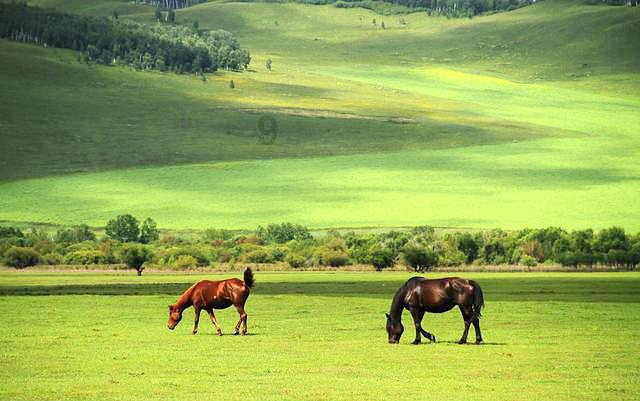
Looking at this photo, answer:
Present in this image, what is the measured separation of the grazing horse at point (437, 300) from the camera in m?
28.0

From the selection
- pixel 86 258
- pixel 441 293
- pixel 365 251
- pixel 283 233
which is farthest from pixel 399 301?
pixel 283 233

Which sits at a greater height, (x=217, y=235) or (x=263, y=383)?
(x=263, y=383)

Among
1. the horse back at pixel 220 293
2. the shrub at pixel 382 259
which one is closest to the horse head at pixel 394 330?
the horse back at pixel 220 293

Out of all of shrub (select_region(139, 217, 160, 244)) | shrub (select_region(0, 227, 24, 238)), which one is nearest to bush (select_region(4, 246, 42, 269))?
shrub (select_region(0, 227, 24, 238))

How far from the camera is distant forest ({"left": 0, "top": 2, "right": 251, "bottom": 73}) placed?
575 ft

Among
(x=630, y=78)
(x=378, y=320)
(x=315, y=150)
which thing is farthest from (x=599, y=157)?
(x=378, y=320)

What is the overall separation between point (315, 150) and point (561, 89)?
64893 mm

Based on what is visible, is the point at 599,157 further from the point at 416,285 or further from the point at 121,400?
the point at 121,400

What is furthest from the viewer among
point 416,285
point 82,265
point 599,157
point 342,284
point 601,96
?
point 601,96

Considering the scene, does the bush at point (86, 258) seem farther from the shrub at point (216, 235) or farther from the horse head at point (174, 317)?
the horse head at point (174, 317)

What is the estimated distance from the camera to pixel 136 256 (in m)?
68.0

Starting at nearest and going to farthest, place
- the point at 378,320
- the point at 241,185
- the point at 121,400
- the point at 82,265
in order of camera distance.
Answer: the point at 121,400 → the point at 378,320 → the point at 82,265 → the point at 241,185

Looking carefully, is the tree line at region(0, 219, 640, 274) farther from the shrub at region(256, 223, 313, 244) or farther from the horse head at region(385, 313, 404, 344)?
the horse head at region(385, 313, 404, 344)

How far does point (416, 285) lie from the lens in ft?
93.7
